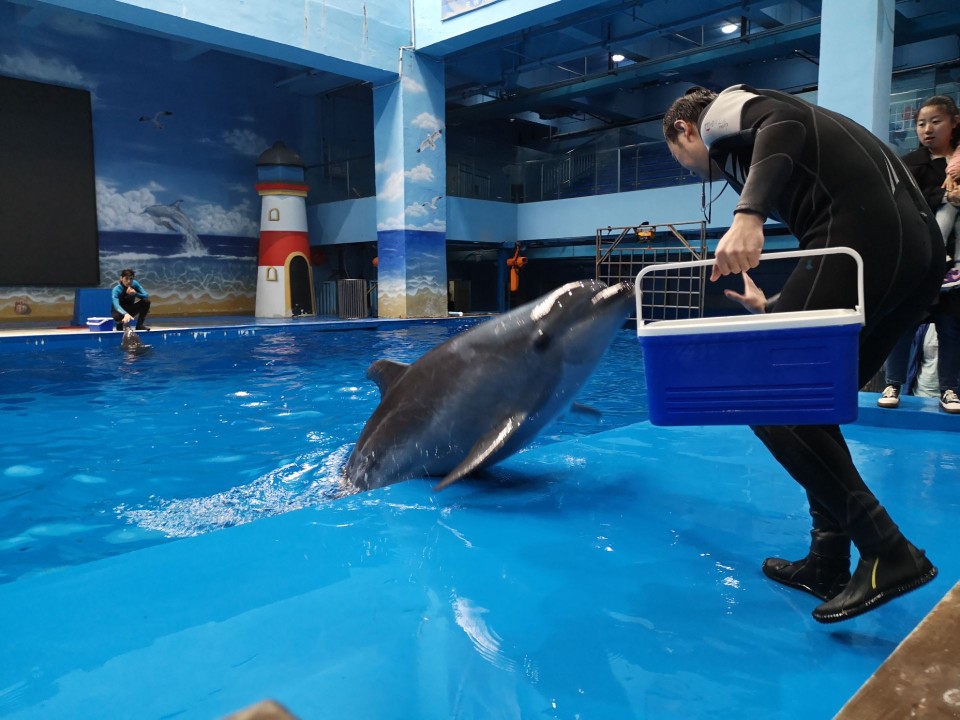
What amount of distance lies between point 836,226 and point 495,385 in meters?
1.63

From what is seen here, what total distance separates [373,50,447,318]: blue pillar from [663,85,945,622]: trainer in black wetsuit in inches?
594

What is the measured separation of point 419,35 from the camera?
16047mm

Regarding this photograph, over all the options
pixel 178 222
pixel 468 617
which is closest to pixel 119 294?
pixel 178 222

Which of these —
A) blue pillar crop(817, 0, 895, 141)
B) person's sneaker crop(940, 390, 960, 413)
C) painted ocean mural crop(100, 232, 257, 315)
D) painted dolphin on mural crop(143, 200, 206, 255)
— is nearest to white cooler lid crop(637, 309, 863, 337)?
person's sneaker crop(940, 390, 960, 413)

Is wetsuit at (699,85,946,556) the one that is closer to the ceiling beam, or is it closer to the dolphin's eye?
the dolphin's eye

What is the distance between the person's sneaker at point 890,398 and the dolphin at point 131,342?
964 cm

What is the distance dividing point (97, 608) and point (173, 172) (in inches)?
754

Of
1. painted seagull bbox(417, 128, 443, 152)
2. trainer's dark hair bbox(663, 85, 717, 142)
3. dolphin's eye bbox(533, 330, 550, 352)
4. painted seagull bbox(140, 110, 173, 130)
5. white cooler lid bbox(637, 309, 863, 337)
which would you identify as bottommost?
dolphin's eye bbox(533, 330, 550, 352)

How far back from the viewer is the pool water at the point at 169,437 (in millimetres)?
3584

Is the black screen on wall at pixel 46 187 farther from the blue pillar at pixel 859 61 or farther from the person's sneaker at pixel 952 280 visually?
the person's sneaker at pixel 952 280

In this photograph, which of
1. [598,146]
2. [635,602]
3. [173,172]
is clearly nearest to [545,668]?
[635,602]

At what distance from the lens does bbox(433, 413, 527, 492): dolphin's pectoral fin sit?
2867 millimetres

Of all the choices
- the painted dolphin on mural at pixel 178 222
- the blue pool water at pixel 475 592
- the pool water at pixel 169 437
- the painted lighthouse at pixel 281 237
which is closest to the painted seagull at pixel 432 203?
the painted lighthouse at pixel 281 237

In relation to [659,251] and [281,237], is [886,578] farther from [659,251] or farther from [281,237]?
[281,237]
